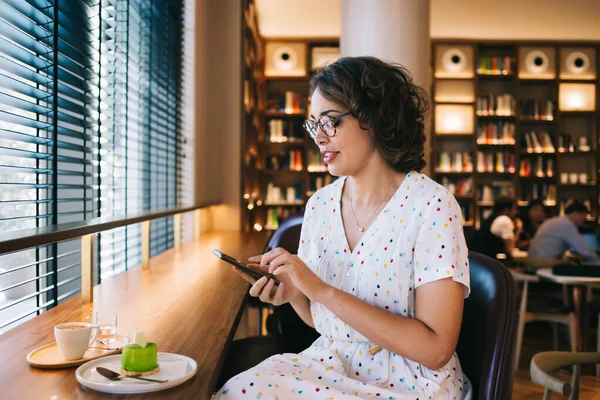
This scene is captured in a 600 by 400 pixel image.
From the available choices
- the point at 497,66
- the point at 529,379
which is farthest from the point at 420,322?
the point at 497,66

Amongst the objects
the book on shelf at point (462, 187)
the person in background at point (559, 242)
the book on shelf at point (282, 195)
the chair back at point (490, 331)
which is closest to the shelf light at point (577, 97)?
the book on shelf at point (462, 187)

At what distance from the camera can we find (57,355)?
134 centimetres

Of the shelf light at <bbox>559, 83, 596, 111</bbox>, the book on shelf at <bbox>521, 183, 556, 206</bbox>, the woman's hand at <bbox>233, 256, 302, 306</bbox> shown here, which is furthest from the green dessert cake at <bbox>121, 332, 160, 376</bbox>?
the shelf light at <bbox>559, 83, 596, 111</bbox>

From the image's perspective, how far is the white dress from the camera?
1.30 metres

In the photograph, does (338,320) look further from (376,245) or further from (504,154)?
(504,154)

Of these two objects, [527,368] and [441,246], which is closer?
[441,246]

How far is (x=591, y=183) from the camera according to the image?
26.2 feet

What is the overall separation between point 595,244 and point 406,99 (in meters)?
5.30

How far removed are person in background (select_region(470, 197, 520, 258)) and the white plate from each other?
450 centimetres

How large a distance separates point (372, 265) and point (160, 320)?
0.69 m

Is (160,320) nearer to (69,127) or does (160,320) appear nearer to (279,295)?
(279,295)

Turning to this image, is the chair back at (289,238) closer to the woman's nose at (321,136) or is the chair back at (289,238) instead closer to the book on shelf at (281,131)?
the woman's nose at (321,136)

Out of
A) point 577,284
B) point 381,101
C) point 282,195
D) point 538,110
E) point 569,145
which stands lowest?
→ point 577,284

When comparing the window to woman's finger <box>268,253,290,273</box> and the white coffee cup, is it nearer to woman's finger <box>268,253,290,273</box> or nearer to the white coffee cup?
the white coffee cup
